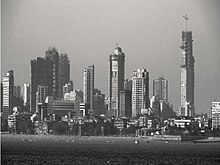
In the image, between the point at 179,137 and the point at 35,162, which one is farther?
the point at 179,137

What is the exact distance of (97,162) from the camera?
77875 millimetres

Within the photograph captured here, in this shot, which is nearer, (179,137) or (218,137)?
(179,137)

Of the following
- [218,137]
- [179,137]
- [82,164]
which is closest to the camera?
[82,164]

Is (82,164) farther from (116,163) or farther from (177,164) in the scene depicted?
(177,164)

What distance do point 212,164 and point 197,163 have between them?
75.5 inches

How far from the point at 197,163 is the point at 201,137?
356 ft

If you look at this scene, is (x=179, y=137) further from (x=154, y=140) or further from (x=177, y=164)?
(x=177, y=164)

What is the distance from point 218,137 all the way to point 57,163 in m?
126

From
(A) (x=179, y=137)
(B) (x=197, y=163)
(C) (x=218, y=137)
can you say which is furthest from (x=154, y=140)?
(B) (x=197, y=163)

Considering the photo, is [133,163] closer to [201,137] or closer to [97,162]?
[97,162]

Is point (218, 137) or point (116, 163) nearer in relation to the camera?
point (116, 163)

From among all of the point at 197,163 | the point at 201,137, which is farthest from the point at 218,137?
the point at 197,163

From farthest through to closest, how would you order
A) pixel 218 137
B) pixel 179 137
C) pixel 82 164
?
pixel 218 137
pixel 179 137
pixel 82 164

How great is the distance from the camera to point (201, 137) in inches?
7333
